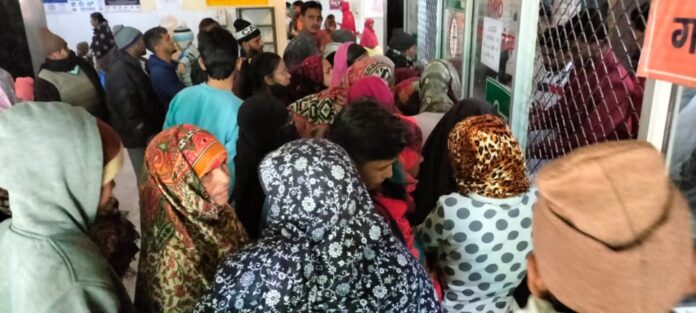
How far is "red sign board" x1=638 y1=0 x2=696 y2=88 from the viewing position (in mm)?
1069

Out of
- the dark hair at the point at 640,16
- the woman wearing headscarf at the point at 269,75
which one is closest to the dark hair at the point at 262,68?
the woman wearing headscarf at the point at 269,75

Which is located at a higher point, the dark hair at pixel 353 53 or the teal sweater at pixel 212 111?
the dark hair at pixel 353 53

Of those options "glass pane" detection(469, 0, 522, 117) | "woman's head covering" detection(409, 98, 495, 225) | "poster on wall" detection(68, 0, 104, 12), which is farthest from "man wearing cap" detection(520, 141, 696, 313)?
"poster on wall" detection(68, 0, 104, 12)

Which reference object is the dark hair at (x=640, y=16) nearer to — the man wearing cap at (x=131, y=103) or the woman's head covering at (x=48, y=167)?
the woman's head covering at (x=48, y=167)

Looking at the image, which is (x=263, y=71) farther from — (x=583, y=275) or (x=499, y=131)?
(x=583, y=275)

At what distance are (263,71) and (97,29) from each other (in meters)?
2.90

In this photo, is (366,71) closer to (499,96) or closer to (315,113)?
(315,113)

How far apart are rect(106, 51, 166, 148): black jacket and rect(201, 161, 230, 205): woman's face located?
1985 millimetres

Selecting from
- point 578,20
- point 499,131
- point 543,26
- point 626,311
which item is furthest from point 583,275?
point 543,26

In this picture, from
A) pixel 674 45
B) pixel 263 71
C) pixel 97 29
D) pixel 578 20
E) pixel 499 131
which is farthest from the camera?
pixel 97 29

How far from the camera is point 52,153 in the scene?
44.5 inches

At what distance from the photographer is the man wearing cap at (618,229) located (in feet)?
2.25

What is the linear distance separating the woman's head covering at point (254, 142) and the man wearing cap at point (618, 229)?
141 cm

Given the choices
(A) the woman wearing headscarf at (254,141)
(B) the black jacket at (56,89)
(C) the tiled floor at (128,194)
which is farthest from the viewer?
(C) the tiled floor at (128,194)
